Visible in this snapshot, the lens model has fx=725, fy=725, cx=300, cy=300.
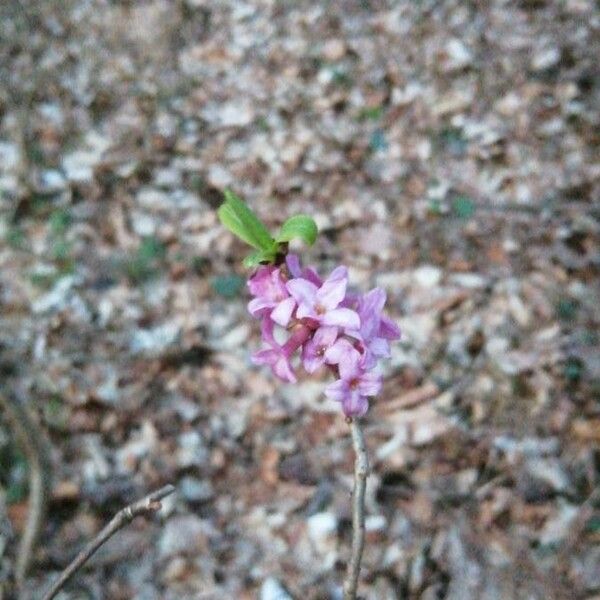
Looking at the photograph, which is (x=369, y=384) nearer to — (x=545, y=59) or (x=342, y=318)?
(x=342, y=318)

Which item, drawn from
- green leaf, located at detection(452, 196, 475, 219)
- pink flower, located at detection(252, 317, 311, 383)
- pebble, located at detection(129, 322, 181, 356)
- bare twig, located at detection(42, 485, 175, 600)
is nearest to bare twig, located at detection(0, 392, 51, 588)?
pebble, located at detection(129, 322, 181, 356)

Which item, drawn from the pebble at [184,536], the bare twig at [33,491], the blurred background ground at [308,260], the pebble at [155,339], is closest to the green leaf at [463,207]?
the blurred background ground at [308,260]

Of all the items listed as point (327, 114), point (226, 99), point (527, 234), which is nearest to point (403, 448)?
point (527, 234)

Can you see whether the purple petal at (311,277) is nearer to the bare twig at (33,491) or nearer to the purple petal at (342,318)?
the purple petal at (342,318)

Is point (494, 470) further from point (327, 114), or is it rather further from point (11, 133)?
point (11, 133)

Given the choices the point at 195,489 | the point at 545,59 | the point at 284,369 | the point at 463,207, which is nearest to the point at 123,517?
the point at 284,369

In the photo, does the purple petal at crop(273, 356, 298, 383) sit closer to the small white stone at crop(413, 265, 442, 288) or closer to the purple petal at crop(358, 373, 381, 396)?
the purple petal at crop(358, 373, 381, 396)

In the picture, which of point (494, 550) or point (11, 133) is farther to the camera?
point (11, 133)
